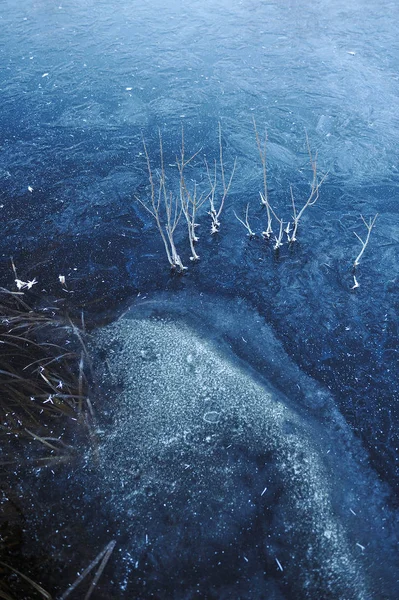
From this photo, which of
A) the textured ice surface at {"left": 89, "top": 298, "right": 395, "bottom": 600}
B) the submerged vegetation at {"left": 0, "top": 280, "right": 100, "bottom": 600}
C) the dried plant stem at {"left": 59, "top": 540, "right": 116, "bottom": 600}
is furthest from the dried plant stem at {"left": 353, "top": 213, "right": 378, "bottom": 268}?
the dried plant stem at {"left": 59, "top": 540, "right": 116, "bottom": 600}

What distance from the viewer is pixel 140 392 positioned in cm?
229

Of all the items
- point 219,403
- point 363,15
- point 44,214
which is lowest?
point 219,403

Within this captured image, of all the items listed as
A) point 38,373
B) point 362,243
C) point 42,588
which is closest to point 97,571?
point 42,588

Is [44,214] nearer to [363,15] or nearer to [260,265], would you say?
[260,265]

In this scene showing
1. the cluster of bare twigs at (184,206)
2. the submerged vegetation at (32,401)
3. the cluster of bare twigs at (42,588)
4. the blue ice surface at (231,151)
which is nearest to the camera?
the cluster of bare twigs at (42,588)

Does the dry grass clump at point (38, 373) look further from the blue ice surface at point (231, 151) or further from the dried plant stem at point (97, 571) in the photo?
the dried plant stem at point (97, 571)

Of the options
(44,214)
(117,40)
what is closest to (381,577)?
(44,214)

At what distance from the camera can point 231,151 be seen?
145 inches

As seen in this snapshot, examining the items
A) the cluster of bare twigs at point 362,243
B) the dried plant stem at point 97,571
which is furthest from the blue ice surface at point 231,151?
the dried plant stem at point 97,571

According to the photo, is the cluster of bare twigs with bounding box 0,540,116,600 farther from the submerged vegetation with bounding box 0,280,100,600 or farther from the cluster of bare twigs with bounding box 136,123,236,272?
the cluster of bare twigs with bounding box 136,123,236,272

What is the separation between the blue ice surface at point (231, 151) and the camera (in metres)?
2.61

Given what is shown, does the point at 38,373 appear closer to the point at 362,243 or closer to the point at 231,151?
the point at 362,243

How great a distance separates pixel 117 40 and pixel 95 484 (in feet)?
16.0

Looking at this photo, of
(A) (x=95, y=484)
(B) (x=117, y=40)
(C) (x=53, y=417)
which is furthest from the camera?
(B) (x=117, y=40)
